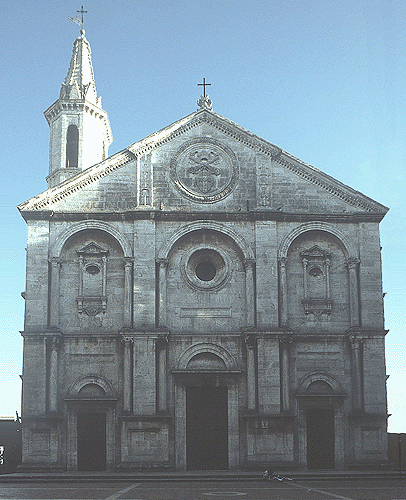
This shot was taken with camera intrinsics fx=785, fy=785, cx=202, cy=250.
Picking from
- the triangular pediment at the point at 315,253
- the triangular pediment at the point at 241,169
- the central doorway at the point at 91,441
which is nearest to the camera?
the central doorway at the point at 91,441

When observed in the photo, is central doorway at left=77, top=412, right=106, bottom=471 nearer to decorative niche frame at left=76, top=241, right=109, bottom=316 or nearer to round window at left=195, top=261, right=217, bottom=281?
decorative niche frame at left=76, top=241, right=109, bottom=316

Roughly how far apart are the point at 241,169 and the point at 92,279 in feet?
27.5

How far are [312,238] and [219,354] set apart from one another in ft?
22.2

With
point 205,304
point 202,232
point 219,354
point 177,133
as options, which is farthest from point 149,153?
point 219,354

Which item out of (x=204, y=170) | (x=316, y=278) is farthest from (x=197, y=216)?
(x=316, y=278)

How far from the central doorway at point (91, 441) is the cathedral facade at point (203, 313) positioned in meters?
0.06

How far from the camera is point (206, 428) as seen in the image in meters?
33.4

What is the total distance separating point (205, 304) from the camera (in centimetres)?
3453

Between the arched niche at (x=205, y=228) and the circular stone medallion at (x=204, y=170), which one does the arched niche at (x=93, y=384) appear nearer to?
the arched niche at (x=205, y=228)

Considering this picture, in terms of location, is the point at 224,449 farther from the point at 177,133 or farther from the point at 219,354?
the point at 177,133

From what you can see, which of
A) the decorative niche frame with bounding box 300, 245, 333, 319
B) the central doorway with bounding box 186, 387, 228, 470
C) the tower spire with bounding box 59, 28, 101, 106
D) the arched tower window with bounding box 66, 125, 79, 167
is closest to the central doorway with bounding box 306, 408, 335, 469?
the central doorway with bounding box 186, 387, 228, 470

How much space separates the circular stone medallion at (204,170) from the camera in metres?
35.5

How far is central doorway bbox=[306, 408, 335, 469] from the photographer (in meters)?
33.1

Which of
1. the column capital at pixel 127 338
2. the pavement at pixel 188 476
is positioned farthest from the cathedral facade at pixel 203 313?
the pavement at pixel 188 476
